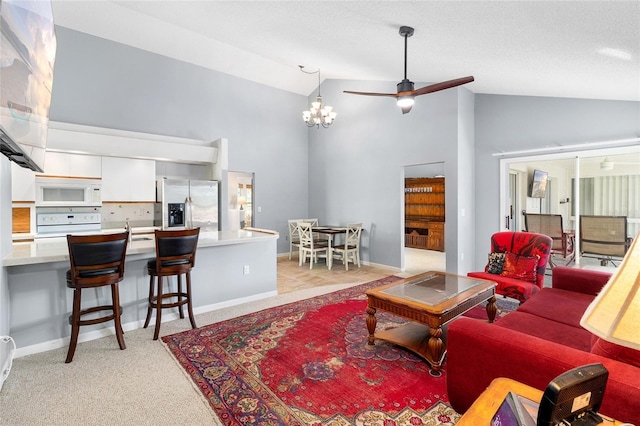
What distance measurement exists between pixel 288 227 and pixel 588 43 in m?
6.15

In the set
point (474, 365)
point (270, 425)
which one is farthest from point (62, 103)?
point (474, 365)

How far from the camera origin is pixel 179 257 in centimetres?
303

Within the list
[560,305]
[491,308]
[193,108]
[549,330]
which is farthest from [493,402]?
[193,108]

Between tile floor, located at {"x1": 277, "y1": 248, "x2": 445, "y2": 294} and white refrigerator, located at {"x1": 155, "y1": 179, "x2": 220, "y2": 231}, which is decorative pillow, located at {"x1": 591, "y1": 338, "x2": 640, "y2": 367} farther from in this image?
white refrigerator, located at {"x1": 155, "y1": 179, "x2": 220, "y2": 231}

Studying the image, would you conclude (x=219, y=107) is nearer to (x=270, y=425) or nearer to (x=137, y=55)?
(x=137, y=55)

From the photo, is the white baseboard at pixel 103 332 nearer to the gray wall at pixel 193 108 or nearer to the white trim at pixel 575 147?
the gray wall at pixel 193 108

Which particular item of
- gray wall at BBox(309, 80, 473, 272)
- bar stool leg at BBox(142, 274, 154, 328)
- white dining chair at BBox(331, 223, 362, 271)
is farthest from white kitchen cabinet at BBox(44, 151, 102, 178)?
gray wall at BBox(309, 80, 473, 272)

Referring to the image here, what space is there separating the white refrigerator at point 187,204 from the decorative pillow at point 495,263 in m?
4.66

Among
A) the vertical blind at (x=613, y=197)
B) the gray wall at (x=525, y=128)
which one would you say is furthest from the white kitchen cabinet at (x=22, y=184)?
the vertical blind at (x=613, y=197)

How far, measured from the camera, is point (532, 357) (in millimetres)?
1452

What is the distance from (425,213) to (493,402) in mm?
8258

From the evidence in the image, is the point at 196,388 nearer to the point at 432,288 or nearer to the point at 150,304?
the point at 150,304

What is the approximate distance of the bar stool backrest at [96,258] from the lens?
251cm

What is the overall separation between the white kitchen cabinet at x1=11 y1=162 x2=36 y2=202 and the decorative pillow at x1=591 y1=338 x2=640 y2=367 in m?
6.07
